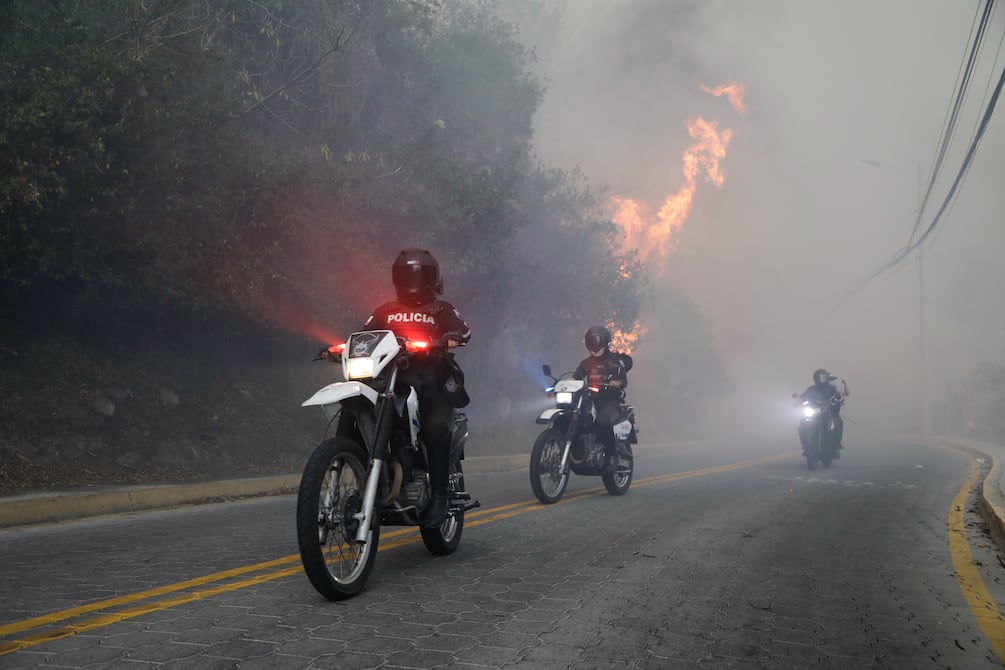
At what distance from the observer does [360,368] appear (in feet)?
17.5

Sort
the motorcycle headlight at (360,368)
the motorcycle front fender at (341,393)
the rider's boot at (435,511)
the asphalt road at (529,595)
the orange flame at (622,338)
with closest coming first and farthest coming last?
the asphalt road at (529,595), the motorcycle front fender at (341,393), the motorcycle headlight at (360,368), the rider's boot at (435,511), the orange flame at (622,338)

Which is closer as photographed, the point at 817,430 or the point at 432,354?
the point at 432,354

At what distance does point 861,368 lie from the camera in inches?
3452

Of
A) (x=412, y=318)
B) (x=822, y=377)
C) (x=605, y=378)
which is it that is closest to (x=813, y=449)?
(x=822, y=377)

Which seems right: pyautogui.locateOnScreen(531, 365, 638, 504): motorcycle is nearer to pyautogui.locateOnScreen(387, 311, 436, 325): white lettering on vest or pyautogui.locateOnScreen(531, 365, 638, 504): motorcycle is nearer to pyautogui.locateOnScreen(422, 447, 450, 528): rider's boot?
pyautogui.locateOnScreen(422, 447, 450, 528): rider's boot

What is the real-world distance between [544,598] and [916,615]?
2.27 m

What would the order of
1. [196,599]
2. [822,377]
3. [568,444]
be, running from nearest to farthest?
[196,599]
[568,444]
[822,377]

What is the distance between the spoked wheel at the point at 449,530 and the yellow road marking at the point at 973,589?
3434 millimetres

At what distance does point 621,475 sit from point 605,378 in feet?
4.63

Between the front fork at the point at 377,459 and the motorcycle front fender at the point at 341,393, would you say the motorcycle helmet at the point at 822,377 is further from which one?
the motorcycle front fender at the point at 341,393

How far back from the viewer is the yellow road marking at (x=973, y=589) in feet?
16.0

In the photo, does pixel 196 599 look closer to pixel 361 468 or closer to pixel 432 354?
pixel 361 468

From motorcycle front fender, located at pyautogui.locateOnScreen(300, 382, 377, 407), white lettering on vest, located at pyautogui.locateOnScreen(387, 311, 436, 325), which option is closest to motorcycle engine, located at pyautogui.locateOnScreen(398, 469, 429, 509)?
motorcycle front fender, located at pyautogui.locateOnScreen(300, 382, 377, 407)

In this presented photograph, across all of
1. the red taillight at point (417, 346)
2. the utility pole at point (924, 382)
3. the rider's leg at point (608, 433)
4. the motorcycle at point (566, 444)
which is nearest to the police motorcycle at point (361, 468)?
the red taillight at point (417, 346)
